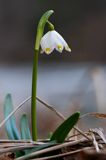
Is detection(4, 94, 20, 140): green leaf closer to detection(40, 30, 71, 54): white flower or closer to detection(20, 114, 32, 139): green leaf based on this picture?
detection(20, 114, 32, 139): green leaf

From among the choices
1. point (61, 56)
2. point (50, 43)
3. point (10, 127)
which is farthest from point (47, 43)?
point (61, 56)

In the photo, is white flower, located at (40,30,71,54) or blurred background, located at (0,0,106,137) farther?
blurred background, located at (0,0,106,137)

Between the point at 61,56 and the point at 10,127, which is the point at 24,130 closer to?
the point at 10,127

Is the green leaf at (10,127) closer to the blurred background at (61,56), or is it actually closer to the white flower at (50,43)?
the white flower at (50,43)

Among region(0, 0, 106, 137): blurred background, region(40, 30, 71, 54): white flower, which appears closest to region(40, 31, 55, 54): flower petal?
region(40, 30, 71, 54): white flower

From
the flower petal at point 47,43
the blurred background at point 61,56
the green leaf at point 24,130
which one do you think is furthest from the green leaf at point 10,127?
the blurred background at point 61,56

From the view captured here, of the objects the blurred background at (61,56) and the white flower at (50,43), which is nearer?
the white flower at (50,43)

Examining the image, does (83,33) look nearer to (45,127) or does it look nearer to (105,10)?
(105,10)

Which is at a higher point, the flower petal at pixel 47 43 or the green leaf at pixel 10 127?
the flower petal at pixel 47 43
